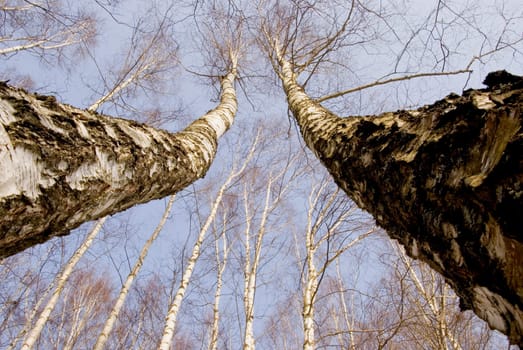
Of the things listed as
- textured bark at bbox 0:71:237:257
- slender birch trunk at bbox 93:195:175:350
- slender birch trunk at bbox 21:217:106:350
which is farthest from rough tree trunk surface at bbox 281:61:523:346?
slender birch trunk at bbox 21:217:106:350

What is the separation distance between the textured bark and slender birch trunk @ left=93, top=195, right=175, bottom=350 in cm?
407

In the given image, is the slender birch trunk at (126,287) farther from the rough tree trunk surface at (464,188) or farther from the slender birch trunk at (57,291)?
the rough tree trunk surface at (464,188)

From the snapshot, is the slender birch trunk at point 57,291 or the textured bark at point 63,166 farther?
the slender birch trunk at point 57,291

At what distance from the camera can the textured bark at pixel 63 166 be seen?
74cm

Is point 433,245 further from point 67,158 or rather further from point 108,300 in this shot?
point 108,300

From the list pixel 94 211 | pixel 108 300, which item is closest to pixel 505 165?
pixel 94 211

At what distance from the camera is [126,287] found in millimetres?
5250

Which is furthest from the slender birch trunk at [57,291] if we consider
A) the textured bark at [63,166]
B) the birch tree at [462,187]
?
the birch tree at [462,187]

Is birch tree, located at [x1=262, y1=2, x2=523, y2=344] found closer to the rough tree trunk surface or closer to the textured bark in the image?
the rough tree trunk surface

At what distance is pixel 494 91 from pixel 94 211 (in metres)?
1.23

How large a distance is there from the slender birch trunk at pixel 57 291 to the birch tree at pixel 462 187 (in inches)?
225

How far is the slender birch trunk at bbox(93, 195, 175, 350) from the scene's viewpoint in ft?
14.9

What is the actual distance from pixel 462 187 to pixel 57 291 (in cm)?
626

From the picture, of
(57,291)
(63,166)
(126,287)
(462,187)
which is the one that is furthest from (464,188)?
(57,291)
